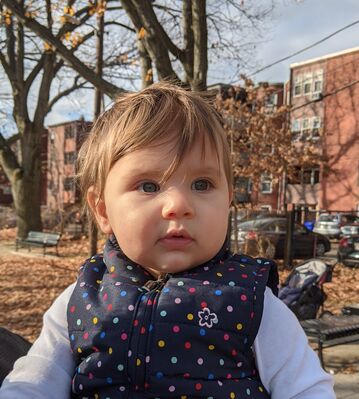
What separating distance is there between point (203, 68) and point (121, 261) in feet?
20.3

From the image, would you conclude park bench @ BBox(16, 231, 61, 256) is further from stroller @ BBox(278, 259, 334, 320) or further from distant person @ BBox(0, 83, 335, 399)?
distant person @ BBox(0, 83, 335, 399)

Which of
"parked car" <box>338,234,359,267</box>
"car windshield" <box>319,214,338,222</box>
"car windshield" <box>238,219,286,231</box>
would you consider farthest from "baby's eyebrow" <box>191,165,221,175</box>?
"car windshield" <box>319,214,338,222</box>

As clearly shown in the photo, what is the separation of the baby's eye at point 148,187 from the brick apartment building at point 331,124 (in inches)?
1166

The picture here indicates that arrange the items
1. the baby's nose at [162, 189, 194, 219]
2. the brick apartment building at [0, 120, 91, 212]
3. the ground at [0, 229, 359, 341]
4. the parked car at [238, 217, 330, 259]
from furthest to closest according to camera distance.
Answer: the brick apartment building at [0, 120, 91, 212]
the parked car at [238, 217, 330, 259]
the ground at [0, 229, 359, 341]
the baby's nose at [162, 189, 194, 219]

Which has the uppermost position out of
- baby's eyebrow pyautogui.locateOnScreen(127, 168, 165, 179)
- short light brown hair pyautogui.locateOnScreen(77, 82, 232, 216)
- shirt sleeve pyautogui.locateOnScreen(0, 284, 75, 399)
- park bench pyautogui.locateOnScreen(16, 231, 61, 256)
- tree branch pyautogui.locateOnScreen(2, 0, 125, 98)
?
tree branch pyautogui.locateOnScreen(2, 0, 125, 98)

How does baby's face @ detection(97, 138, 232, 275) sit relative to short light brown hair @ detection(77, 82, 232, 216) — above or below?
below

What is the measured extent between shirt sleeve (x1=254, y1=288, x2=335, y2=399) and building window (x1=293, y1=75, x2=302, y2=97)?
35.6 m

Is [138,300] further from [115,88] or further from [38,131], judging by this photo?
[38,131]

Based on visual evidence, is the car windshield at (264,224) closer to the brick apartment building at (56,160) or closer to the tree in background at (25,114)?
the tree in background at (25,114)

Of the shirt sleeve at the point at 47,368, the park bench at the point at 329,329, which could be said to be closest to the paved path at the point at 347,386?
the park bench at the point at 329,329

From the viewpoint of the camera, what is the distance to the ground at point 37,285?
694 centimetres

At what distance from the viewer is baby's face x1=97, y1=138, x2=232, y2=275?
130 centimetres

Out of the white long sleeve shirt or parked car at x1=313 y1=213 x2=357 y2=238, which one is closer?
the white long sleeve shirt

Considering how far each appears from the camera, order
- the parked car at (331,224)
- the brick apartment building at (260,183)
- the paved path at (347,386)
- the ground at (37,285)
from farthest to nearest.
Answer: the parked car at (331,224) → the brick apartment building at (260,183) → the ground at (37,285) → the paved path at (347,386)
